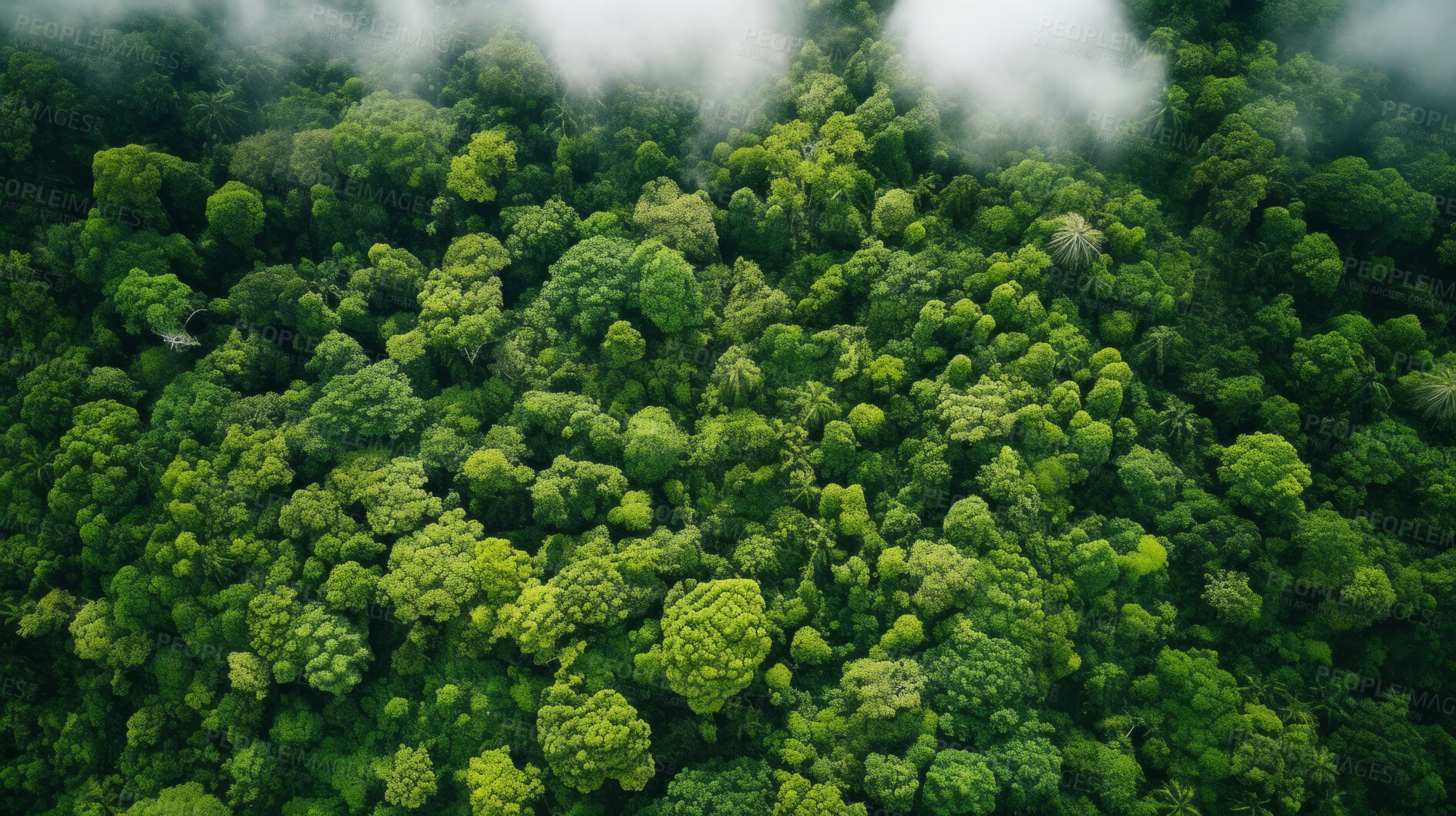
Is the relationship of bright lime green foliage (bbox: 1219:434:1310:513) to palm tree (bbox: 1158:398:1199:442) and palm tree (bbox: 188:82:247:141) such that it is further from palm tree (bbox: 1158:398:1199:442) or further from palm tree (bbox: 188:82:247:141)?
palm tree (bbox: 188:82:247:141)

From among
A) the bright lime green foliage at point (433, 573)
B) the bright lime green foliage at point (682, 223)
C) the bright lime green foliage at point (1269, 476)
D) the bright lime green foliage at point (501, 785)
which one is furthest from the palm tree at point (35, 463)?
the bright lime green foliage at point (1269, 476)

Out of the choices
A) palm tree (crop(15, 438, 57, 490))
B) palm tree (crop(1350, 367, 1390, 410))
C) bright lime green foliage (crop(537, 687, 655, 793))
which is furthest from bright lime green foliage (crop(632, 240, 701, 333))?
palm tree (crop(1350, 367, 1390, 410))

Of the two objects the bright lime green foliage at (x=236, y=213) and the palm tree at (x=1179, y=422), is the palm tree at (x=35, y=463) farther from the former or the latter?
the palm tree at (x=1179, y=422)

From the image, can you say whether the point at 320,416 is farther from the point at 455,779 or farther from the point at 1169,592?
the point at 1169,592

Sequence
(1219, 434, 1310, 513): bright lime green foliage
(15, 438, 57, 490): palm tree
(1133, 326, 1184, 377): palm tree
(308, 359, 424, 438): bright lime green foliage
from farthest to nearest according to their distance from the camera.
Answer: (308, 359, 424, 438): bright lime green foliage → (15, 438, 57, 490): palm tree → (1133, 326, 1184, 377): palm tree → (1219, 434, 1310, 513): bright lime green foliage

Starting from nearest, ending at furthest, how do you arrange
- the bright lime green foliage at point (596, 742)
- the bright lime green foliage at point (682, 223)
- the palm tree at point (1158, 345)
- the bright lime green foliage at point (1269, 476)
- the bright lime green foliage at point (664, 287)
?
the bright lime green foliage at point (596, 742) → the bright lime green foliage at point (1269, 476) → the palm tree at point (1158, 345) → the bright lime green foliage at point (664, 287) → the bright lime green foliage at point (682, 223)

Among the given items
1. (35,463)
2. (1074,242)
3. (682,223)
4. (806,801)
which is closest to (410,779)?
(806,801)
